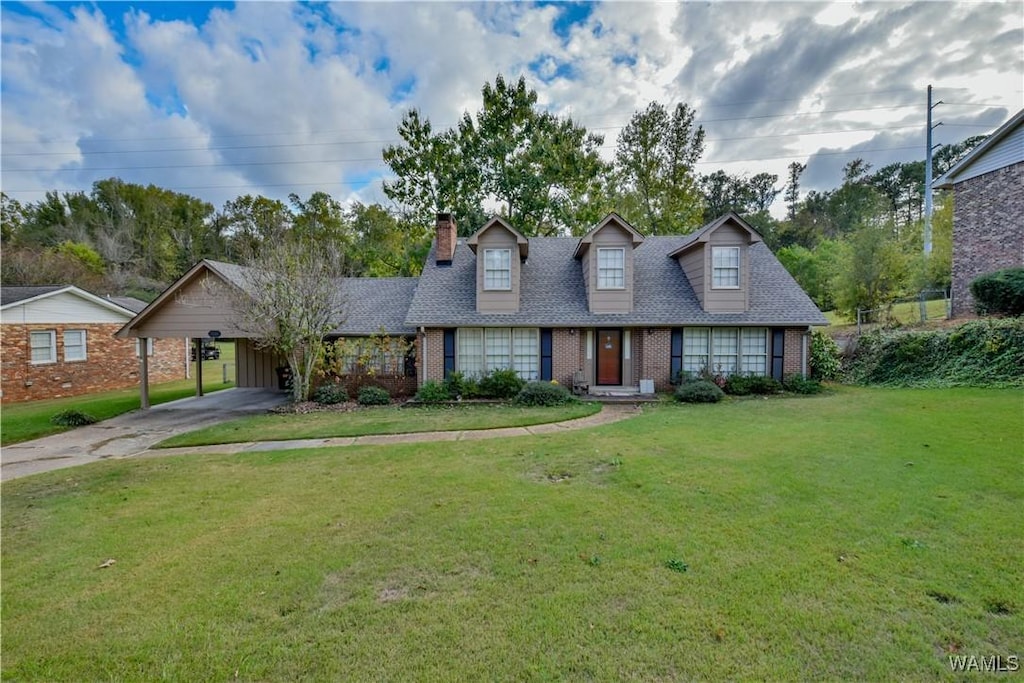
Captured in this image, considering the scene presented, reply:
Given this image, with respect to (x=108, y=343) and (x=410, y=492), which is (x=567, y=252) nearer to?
(x=410, y=492)

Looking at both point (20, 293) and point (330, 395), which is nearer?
point (330, 395)

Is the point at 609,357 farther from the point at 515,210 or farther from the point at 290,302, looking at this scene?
the point at 515,210

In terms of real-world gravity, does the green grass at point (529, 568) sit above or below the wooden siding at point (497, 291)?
below

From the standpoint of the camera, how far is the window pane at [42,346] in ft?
55.1

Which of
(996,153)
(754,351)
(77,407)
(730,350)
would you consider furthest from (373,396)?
(996,153)

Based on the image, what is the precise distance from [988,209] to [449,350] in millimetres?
22651

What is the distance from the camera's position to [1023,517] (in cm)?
476

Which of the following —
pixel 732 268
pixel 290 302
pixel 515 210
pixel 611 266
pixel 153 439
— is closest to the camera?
pixel 153 439

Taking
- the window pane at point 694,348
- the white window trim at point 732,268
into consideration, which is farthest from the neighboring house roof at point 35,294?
the white window trim at point 732,268

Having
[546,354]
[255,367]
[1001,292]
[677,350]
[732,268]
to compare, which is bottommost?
[255,367]

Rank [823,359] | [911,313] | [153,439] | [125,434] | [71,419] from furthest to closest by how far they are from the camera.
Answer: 1. [911,313]
2. [823,359]
3. [71,419]
4. [125,434]
5. [153,439]

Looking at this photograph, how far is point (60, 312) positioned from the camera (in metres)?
17.4

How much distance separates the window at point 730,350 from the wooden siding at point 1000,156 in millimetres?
12369

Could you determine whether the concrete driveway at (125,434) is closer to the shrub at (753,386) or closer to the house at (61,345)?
the house at (61,345)
